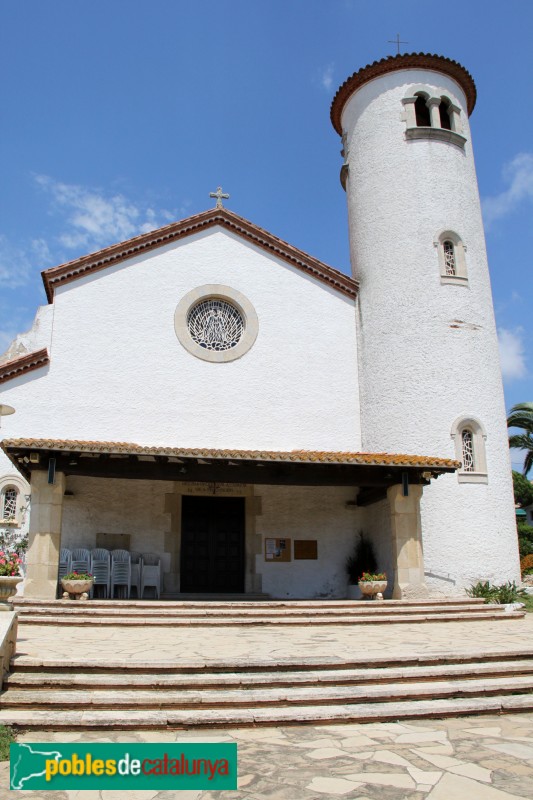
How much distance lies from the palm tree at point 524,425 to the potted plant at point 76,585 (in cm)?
2238

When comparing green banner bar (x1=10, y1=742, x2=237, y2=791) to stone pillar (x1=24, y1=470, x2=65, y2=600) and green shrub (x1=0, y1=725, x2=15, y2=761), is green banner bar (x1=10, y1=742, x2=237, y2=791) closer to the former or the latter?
green shrub (x1=0, y1=725, x2=15, y2=761)

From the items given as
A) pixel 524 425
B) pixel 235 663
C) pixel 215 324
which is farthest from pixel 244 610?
pixel 524 425

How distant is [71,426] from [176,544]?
340 cm

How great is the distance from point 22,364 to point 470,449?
32.3 feet

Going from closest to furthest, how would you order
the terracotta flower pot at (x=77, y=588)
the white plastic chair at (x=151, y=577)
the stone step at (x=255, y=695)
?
1. the stone step at (x=255, y=695)
2. the terracotta flower pot at (x=77, y=588)
3. the white plastic chair at (x=151, y=577)

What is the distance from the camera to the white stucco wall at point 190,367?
49.3 feet

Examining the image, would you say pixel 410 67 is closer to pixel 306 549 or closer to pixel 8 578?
pixel 306 549

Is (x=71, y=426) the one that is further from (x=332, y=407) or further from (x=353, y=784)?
(x=353, y=784)

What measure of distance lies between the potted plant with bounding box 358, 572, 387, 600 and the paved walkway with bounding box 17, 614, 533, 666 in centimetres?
190

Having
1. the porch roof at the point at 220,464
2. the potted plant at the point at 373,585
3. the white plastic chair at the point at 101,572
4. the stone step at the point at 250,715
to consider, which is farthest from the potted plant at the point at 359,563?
the stone step at the point at 250,715

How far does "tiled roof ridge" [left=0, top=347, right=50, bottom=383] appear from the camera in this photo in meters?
14.6

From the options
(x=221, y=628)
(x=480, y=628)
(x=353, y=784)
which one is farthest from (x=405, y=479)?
(x=353, y=784)

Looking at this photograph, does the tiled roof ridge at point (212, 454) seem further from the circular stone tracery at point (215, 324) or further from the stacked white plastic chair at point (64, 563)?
the circular stone tracery at point (215, 324)

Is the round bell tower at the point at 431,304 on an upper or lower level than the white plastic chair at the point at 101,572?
upper
